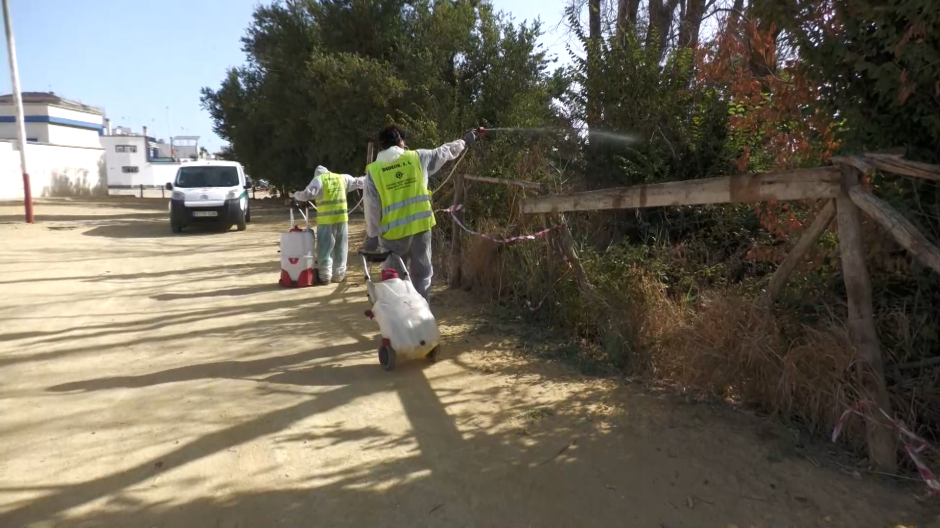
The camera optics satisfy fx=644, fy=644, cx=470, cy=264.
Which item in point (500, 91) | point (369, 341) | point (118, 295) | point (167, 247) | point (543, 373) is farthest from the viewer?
point (500, 91)

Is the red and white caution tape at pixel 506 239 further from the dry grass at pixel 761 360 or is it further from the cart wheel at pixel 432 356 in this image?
the dry grass at pixel 761 360

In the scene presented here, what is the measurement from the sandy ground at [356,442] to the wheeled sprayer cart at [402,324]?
17 centimetres

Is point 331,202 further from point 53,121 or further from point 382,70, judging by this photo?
point 53,121

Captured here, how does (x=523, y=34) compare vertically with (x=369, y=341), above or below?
above

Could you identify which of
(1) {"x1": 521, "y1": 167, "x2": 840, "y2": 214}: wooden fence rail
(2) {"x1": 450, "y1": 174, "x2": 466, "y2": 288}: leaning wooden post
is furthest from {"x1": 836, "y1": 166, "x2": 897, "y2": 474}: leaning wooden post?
(2) {"x1": 450, "y1": 174, "x2": 466, "y2": 288}: leaning wooden post

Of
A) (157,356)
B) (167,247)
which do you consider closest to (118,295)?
(157,356)

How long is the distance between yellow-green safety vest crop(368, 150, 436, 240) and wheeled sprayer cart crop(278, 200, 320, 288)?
10.2ft

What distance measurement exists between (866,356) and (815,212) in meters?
1.18

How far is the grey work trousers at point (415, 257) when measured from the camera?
572 cm

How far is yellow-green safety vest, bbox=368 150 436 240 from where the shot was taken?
18.4 feet

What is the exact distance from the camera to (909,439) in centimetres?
307

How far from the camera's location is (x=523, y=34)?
48.9 feet

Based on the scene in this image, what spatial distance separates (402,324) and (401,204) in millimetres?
1236

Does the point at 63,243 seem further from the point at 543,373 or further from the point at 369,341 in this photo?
the point at 543,373
